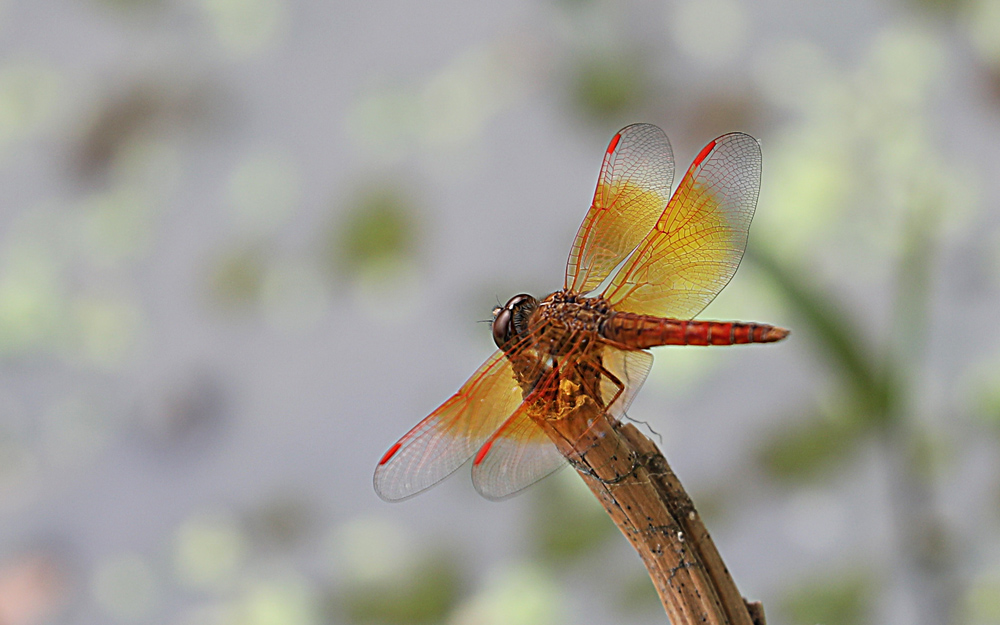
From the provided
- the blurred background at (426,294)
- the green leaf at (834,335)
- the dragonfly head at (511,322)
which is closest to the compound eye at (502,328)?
the dragonfly head at (511,322)

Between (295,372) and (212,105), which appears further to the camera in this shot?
→ (212,105)

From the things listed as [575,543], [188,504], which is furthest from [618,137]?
[188,504]

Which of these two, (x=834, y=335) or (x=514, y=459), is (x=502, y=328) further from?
(x=834, y=335)

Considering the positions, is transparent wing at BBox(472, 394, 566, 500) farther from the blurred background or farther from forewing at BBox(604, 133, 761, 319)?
the blurred background

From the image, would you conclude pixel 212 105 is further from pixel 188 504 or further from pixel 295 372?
pixel 188 504

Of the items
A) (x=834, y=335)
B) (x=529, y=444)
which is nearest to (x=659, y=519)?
(x=529, y=444)

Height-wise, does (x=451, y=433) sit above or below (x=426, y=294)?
below
